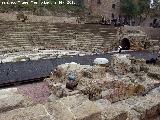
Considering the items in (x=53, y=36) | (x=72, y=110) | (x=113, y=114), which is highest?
(x=72, y=110)

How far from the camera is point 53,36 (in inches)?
1227

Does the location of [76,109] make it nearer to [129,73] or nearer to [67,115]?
[67,115]

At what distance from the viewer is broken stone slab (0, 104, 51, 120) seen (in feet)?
12.1

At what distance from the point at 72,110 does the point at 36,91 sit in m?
6.42

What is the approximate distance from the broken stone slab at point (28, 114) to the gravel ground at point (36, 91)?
17.0ft

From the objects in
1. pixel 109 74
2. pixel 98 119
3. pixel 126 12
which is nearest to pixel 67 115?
pixel 98 119

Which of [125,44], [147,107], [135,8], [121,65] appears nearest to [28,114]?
[147,107]

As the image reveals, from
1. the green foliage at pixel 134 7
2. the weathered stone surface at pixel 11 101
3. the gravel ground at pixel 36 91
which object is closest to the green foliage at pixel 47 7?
the green foliage at pixel 134 7

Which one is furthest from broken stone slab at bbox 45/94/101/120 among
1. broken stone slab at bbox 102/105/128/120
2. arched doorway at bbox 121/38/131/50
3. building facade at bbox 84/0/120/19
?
building facade at bbox 84/0/120/19

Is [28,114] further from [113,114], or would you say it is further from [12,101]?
[113,114]

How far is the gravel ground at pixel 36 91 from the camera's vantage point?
9480 millimetres

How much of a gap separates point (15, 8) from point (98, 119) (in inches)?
1259

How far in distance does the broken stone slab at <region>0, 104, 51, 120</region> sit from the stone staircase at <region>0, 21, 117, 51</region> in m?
23.6

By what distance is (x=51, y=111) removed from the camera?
4020 millimetres
